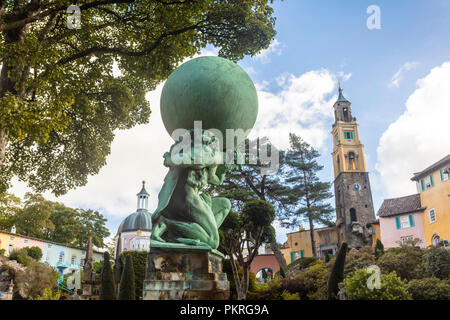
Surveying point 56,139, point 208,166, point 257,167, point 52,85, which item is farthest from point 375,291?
point 257,167

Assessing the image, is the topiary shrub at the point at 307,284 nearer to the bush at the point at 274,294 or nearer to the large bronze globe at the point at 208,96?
the bush at the point at 274,294

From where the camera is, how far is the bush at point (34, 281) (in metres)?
18.0

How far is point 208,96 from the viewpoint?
18.2 feet

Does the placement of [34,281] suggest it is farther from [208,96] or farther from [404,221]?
[404,221]

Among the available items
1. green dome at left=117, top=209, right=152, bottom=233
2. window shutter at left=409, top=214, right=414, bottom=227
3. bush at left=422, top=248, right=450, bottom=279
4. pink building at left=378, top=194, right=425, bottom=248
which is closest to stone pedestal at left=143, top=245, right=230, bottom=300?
bush at left=422, top=248, right=450, bottom=279

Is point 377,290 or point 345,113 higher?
point 345,113

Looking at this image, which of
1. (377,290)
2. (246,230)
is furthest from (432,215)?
(377,290)

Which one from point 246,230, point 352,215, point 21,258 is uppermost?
point 352,215

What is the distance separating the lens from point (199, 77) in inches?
221

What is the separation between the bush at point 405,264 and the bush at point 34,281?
55.0 ft

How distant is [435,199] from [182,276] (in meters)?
29.7

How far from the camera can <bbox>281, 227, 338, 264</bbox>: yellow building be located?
137 feet

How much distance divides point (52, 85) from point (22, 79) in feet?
2.66

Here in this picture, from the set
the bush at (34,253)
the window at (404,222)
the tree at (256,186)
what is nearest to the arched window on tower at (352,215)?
the window at (404,222)
